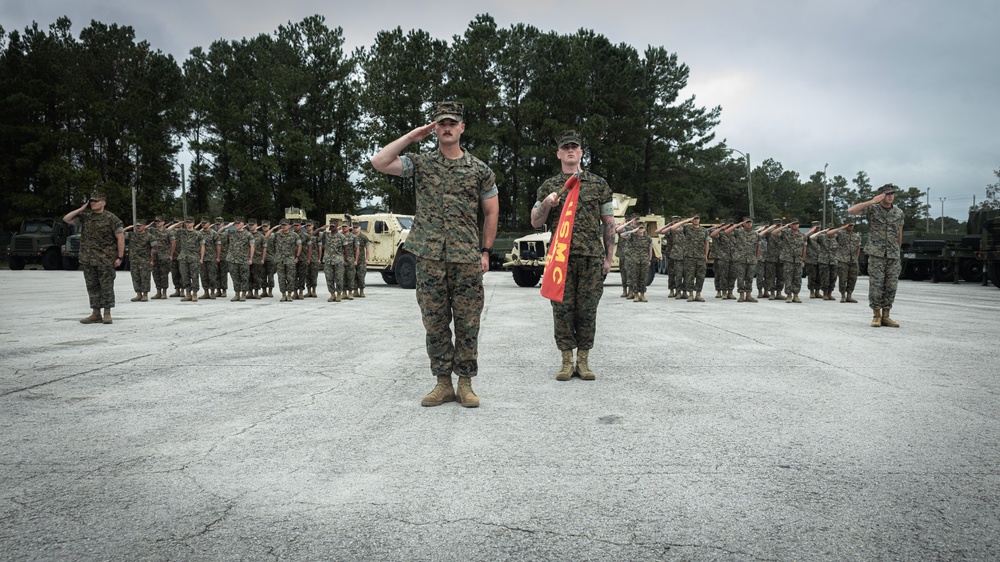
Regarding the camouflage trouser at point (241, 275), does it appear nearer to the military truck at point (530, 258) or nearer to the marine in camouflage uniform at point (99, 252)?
the marine in camouflage uniform at point (99, 252)

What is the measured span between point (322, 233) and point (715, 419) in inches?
556

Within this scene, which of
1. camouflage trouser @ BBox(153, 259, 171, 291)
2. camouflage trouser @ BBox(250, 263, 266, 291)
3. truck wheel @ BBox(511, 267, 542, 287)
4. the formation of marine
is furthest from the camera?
truck wheel @ BBox(511, 267, 542, 287)

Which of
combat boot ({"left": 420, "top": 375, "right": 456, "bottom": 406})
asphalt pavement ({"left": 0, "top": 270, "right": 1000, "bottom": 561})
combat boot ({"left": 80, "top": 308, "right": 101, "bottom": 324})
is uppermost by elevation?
combat boot ({"left": 80, "top": 308, "right": 101, "bottom": 324})

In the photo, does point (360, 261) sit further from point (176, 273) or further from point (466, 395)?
point (466, 395)

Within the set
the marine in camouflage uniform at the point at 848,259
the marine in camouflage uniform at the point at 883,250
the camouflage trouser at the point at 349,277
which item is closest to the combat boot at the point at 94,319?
the camouflage trouser at the point at 349,277

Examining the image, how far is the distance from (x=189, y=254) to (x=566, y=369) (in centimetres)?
1175

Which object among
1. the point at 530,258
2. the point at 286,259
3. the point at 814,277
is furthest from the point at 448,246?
the point at 814,277

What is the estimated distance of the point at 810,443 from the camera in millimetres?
3695

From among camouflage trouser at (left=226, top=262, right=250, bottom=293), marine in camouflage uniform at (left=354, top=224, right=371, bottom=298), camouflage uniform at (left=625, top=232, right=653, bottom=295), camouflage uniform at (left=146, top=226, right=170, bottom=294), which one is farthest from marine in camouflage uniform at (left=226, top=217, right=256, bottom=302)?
camouflage uniform at (left=625, top=232, right=653, bottom=295)

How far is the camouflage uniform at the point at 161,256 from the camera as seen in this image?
14.7 meters

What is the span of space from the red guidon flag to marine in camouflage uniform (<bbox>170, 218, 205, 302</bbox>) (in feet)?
36.4

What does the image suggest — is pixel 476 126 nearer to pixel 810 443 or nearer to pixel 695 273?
pixel 695 273

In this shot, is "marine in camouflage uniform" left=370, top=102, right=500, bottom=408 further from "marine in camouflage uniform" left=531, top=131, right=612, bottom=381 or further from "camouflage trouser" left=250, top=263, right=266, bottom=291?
"camouflage trouser" left=250, top=263, right=266, bottom=291

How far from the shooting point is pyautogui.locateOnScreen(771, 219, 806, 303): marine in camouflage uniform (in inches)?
580
